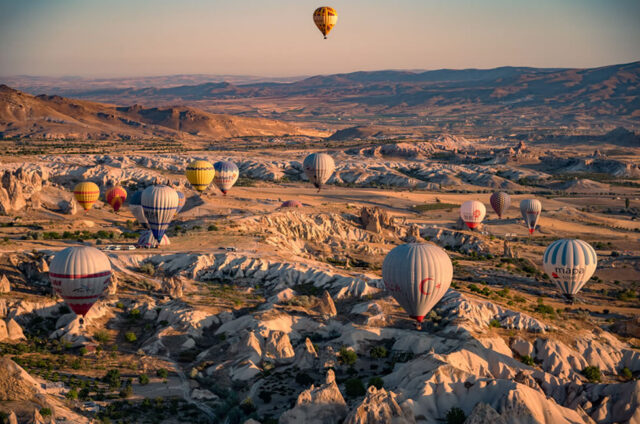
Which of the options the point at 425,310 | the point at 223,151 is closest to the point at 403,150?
the point at 223,151

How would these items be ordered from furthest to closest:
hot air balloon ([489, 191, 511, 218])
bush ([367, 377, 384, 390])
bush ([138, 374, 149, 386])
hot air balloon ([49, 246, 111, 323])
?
hot air balloon ([489, 191, 511, 218]) → hot air balloon ([49, 246, 111, 323]) → bush ([138, 374, 149, 386]) → bush ([367, 377, 384, 390])

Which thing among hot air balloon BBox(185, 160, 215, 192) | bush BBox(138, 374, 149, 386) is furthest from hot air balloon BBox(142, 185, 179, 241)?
hot air balloon BBox(185, 160, 215, 192)

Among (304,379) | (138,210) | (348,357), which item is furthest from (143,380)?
(138,210)

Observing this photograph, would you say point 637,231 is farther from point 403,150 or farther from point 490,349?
point 403,150

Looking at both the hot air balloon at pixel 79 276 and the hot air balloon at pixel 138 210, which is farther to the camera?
the hot air balloon at pixel 138 210

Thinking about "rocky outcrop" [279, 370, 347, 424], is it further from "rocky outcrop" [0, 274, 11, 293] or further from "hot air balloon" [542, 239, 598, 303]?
"hot air balloon" [542, 239, 598, 303]

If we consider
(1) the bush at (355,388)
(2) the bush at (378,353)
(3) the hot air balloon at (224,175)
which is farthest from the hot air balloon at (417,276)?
(3) the hot air balloon at (224,175)

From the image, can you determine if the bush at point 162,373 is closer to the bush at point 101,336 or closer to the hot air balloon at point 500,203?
the bush at point 101,336
